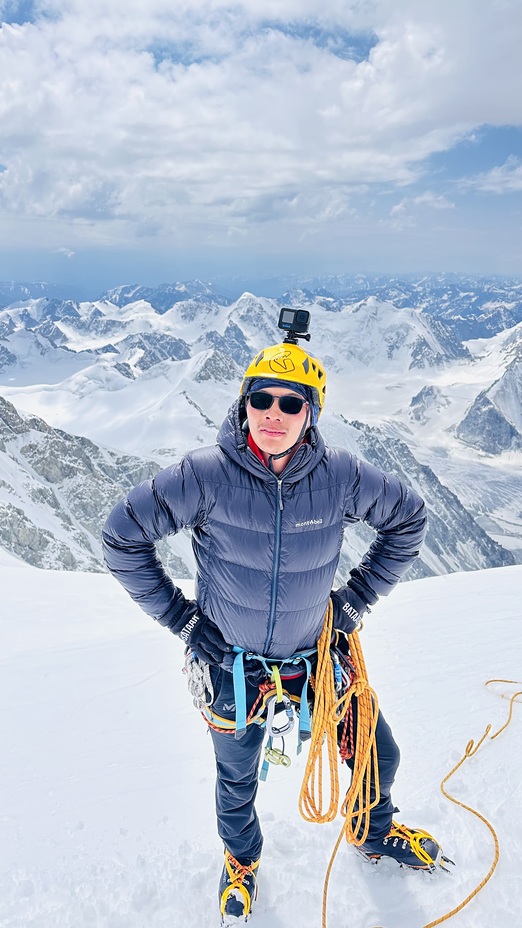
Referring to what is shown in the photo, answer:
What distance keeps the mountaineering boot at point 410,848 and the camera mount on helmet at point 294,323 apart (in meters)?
3.64

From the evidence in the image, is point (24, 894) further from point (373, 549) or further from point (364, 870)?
point (373, 549)

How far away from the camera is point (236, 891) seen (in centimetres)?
393

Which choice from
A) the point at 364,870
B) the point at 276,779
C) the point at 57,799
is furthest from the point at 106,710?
the point at 364,870

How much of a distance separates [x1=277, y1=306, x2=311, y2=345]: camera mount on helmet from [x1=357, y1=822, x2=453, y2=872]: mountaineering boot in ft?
11.9

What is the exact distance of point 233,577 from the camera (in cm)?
374

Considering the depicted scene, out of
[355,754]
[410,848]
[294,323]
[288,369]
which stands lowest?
[410,848]

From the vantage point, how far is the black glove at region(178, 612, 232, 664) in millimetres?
3850

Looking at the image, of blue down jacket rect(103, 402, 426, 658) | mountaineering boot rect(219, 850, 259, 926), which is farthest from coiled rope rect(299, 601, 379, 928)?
mountaineering boot rect(219, 850, 259, 926)

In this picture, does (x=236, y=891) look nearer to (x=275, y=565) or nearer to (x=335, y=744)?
(x=335, y=744)

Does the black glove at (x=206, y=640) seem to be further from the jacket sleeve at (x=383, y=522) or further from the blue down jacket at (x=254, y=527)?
the jacket sleeve at (x=383, y=522)

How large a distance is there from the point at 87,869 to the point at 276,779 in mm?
1805

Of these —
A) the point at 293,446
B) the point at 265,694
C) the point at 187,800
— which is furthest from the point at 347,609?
the point at 187,800

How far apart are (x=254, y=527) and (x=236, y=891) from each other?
256 centimetres

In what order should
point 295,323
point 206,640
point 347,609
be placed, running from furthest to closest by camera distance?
point 347,609, point 295,323, point 206,640
